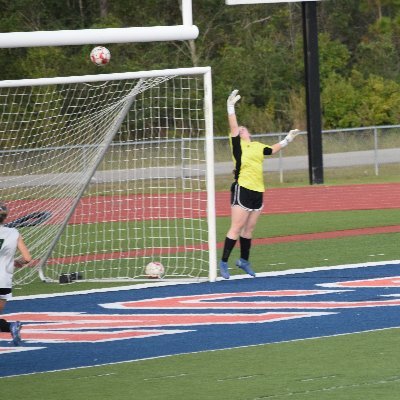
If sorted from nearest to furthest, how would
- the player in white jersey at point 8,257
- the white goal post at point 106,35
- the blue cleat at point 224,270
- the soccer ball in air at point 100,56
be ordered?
the white goal post at point 106,35 → the player in white jersey at point 8,257 → the soccer ball in air at point 100,56 → the blue cleat at point 224,270

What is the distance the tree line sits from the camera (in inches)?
1854

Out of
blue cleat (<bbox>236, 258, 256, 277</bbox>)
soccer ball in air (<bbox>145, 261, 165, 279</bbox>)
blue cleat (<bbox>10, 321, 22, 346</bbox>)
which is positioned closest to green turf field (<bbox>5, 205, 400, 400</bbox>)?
blue cleat (<bbox>10, 321, 22, 346</bbox>)

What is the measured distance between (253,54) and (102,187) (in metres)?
25.4

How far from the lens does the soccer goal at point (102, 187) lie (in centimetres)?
1803

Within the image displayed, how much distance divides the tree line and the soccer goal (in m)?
17.2

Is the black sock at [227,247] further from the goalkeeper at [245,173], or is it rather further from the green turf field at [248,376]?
the green turf field at [248,376]

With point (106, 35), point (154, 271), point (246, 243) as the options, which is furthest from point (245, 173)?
point (106, 35)

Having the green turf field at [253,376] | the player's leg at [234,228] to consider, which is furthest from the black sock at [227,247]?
the green turf field at [253,376]

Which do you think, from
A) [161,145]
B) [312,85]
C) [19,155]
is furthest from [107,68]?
[19,155]

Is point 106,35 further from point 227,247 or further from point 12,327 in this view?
point 227,247

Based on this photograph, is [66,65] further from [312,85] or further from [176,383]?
[176,383]

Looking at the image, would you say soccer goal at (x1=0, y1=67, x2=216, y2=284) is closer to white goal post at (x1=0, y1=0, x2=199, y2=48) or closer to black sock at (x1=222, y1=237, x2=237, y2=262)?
black sock at (x1=222, y1=237, x2=237, y2=262)

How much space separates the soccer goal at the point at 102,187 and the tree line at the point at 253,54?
1719cm

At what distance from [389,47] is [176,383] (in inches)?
1770
